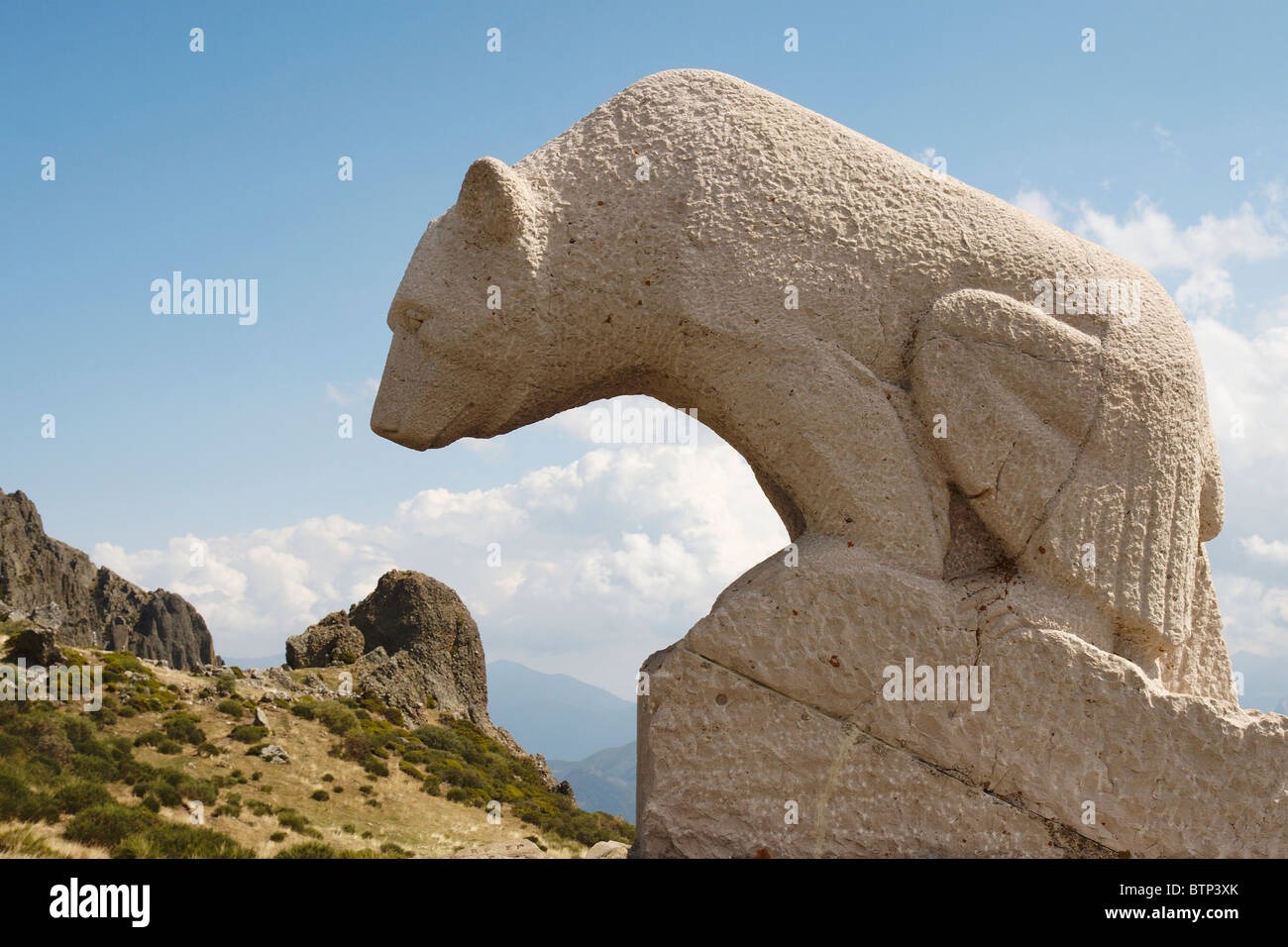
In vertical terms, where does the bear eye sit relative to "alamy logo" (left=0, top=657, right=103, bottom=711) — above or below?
above

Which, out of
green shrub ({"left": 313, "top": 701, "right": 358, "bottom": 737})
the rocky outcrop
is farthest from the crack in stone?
the rocky outcrop

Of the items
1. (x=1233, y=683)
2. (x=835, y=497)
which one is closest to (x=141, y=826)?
(x=835, y=497)

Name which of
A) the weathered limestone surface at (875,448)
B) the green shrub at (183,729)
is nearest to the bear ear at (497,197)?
the weathered limestone surface at (875,448)

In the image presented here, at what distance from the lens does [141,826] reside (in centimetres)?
1055

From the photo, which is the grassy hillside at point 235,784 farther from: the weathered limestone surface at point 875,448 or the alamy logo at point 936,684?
the alamy logo at point 936,684

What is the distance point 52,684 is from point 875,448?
57.9ft

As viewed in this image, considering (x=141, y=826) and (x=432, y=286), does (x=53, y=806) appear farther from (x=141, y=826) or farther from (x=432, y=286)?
(x=432, y=286)

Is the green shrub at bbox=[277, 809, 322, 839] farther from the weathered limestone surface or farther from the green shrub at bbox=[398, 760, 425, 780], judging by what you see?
the weathered limestone surface

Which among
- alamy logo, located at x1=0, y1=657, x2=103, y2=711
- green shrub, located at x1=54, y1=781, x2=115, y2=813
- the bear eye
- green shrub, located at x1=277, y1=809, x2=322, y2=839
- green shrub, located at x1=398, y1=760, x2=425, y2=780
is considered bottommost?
green shrub, located at x1=277, y1=809, x2=322, y2=839

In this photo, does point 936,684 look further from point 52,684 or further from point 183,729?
point 52,684

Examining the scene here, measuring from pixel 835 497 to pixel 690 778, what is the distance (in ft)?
3.93

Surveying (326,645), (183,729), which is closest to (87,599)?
(326,645)
